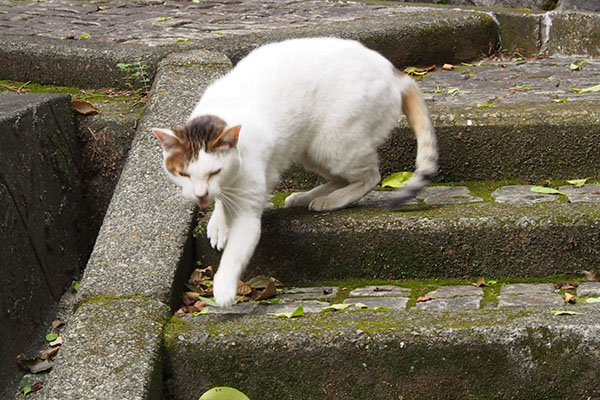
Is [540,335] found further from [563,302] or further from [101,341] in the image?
[101,341]

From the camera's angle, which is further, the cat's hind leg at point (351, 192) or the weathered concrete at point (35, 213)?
the cat's hind leg at point (351, 192)

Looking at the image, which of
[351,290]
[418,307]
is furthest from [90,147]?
[418,307]

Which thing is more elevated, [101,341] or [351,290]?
[101,341]

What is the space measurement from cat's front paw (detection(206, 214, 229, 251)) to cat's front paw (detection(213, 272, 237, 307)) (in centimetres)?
35

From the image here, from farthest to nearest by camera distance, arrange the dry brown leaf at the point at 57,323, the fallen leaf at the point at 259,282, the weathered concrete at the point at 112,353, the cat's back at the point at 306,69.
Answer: the dry brown leaf at the point at 57,323
the cat's back at the point at 306,69
the fallen leaf at the point at 259,282
the weathered concrete at the point at 112,353

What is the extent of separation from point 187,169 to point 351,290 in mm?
954

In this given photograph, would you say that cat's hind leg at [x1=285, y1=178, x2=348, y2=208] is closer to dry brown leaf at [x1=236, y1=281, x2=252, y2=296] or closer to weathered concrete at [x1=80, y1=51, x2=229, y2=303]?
weathered concrete at [x1=80, y1=51, x2=229, y2=303]

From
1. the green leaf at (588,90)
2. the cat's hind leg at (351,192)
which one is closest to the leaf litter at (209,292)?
the cat's hind leg at (351,192)

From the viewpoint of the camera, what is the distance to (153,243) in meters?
3.65

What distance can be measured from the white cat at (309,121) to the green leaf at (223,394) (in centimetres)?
76

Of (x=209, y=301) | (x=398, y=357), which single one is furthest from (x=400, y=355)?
(x=209, y=301)

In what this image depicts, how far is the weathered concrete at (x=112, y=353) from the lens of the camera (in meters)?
2.82

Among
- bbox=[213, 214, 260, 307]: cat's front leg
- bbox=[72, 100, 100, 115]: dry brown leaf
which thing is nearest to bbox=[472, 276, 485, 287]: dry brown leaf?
bbox=[213, 214, 260, 307]: cat's front leg

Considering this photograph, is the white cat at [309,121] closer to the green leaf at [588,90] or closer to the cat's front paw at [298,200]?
the cat's front paw at [298,200]
